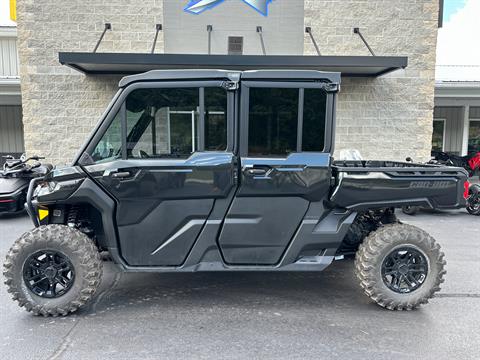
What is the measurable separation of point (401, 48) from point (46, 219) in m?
10.5

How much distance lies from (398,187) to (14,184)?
321 inches

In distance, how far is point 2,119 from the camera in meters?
16.7

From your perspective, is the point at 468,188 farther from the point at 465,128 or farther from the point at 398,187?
the point at 465,128

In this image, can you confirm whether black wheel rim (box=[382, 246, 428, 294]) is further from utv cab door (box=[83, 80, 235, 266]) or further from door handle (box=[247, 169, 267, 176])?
utv cab door (box=[83, 80, 235, 266])

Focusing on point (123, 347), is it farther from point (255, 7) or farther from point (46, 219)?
point (255, 7)

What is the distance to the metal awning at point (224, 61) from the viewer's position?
8.85 meters

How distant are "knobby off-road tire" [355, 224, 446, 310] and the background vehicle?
0.01 metres

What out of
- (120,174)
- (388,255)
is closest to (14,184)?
(120,174)

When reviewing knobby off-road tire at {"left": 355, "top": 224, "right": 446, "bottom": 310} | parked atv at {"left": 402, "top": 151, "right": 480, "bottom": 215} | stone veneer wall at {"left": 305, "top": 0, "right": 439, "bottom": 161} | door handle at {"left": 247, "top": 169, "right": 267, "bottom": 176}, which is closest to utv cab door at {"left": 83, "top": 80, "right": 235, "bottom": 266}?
door handle at {"left": 247, "top": 169, "right": 267, "bottom": 176}

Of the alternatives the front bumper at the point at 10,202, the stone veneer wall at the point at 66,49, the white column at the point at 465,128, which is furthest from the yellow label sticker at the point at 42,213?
the white column at the point at 465,128

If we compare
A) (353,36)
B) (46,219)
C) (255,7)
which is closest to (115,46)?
(255,7)

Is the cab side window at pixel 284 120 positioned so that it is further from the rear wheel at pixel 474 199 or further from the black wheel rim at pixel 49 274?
the rear wheel at pixel 474 199

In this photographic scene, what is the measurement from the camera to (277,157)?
364 cm

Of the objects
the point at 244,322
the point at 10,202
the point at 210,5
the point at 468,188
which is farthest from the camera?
the point at 210,5
